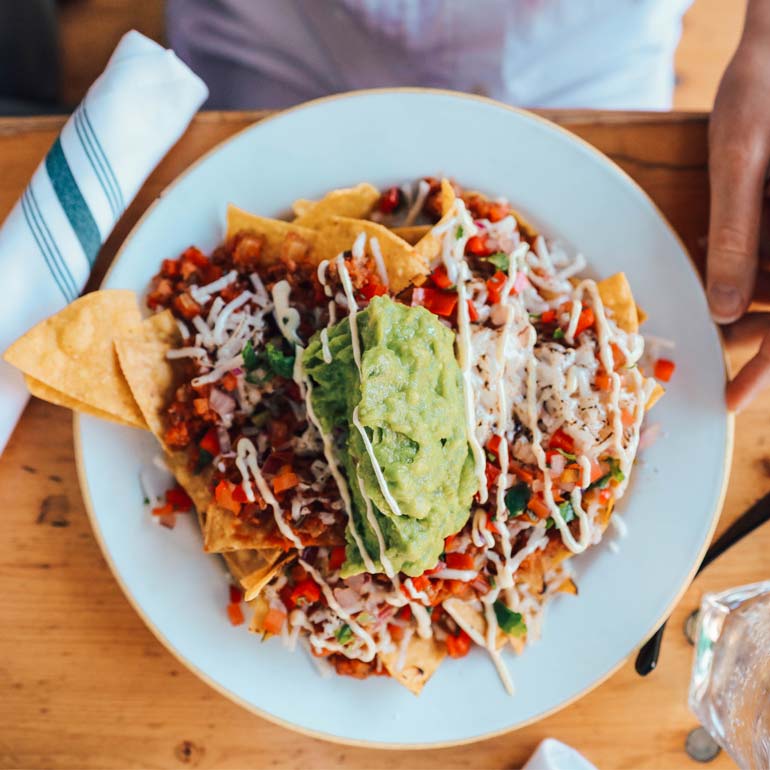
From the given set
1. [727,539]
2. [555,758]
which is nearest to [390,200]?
[727,539]

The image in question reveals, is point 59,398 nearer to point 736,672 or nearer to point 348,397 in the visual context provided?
point 348,397

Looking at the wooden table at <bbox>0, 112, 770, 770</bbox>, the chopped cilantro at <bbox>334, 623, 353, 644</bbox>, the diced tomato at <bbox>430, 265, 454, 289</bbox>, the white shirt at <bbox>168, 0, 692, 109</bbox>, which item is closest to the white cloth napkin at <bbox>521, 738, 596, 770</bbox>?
the wooden table at <bbox>0, 112, 770, 770</bbox>

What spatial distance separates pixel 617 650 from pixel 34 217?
1.66m

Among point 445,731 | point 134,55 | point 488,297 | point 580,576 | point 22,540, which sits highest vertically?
point 134,55

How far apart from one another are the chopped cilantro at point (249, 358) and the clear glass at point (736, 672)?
1.23 meters

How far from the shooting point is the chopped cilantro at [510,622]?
6.57ft

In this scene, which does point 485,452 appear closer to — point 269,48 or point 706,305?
point 706,305

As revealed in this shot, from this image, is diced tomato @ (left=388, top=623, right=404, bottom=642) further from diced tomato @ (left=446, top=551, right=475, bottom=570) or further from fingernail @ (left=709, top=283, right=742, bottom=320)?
fingernail @ (left=709, top=283, right=742, bottom=320)

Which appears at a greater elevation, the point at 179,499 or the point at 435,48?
the point at 435,48

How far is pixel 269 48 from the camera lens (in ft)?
7.80

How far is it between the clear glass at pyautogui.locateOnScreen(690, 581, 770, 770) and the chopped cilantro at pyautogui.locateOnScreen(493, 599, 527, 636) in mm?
472

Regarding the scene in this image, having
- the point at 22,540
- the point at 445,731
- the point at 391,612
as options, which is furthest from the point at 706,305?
the point at 22,540

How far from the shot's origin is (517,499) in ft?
6.32

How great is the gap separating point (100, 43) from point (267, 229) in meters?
1.69
